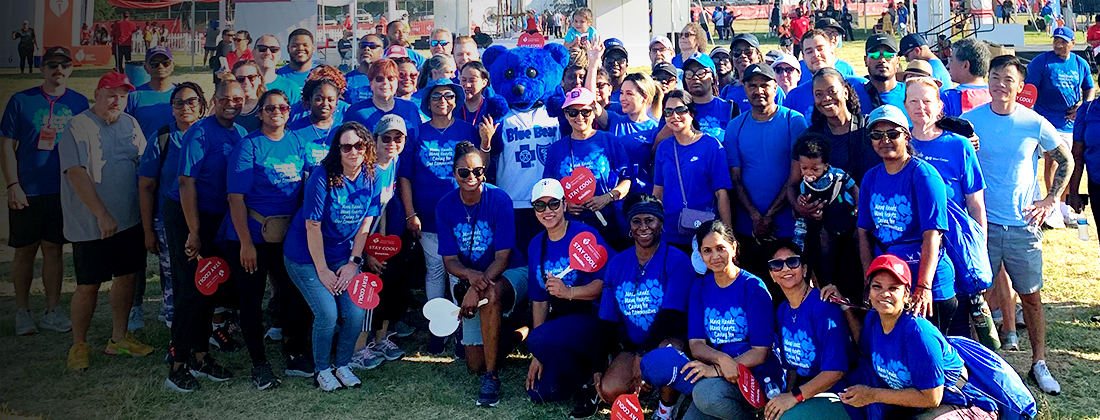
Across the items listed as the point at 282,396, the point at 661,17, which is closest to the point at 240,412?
the point at 282,396

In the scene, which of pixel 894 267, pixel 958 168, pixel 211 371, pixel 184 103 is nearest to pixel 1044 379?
pixel 958 168

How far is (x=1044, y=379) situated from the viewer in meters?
4.85

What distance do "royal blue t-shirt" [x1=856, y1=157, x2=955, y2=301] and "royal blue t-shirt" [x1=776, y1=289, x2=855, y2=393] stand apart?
17.4 inches

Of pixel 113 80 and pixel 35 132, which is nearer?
pixel 113 80

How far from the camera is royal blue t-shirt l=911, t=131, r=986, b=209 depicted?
14.3 feet

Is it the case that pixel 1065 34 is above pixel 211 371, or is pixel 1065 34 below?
above

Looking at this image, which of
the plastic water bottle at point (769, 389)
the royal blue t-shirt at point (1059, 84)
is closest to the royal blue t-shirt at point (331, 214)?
the plastic water bottle at point (769, 389)

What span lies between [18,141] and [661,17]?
1889 cm

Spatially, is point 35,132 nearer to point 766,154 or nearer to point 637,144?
point 637,144

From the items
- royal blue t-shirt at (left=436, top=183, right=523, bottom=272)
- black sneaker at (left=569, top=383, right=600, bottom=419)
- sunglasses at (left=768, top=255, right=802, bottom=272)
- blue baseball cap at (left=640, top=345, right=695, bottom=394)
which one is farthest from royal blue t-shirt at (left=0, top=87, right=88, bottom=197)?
sunglasses at (left=768, top=255, right=802, bottom=272)

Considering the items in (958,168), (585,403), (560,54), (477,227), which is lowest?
(585,403)

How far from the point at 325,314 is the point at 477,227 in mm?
996

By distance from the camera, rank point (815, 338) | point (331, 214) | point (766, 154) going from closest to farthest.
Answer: point (815, 338) → point (766, 154) → point (331, 214)

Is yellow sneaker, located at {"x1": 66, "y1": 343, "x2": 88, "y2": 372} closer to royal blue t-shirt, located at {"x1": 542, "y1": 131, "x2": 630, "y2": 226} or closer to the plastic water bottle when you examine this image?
royal blue t-shirt, located at {"x1": 542, "y1": 131, "x2": 630, "y2": 226}
